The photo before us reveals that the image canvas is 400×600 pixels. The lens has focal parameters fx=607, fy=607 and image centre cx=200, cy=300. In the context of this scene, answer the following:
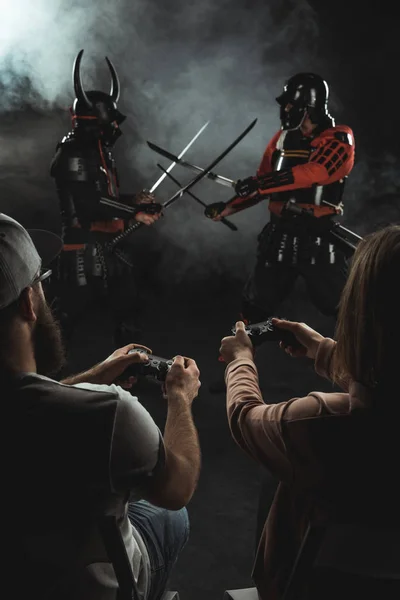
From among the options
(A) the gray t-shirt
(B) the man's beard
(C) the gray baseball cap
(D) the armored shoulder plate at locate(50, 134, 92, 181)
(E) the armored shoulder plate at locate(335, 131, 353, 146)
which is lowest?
(A) the gray t-shirt

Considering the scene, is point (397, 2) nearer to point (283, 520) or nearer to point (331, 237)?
point (331, 237)

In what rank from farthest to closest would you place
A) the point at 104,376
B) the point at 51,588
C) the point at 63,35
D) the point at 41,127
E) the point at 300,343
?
the point at 41,127, the point at 63,35, the point at 300,343, the point at 104,376, the point at 51,588

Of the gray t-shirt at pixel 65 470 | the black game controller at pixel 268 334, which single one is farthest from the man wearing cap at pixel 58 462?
the black game controller at pixel 268 334

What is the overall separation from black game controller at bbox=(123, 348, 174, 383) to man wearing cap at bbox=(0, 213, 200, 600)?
36 centimetres

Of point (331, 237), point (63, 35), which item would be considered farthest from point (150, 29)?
point (331, 237)

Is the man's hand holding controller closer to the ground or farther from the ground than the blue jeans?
farther from the ground

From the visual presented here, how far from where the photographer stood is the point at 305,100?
136 inches

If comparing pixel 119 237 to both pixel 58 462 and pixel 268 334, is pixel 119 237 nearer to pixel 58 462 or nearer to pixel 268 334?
pixel 268 334

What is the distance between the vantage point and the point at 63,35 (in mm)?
4621

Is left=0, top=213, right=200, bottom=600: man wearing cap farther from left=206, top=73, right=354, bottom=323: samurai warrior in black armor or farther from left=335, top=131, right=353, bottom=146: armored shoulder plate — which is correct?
left=335, top=131, right=353, bottom=146: armored shoulder plate

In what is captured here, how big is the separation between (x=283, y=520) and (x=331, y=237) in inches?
103

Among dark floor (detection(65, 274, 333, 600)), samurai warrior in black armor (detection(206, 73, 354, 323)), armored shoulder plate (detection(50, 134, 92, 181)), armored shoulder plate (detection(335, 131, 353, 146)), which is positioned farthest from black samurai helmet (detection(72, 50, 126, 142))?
dark floor (detection(65, 274, 333, 600))

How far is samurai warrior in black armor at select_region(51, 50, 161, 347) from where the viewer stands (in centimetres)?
352

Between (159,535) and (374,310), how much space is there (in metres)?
0.71
